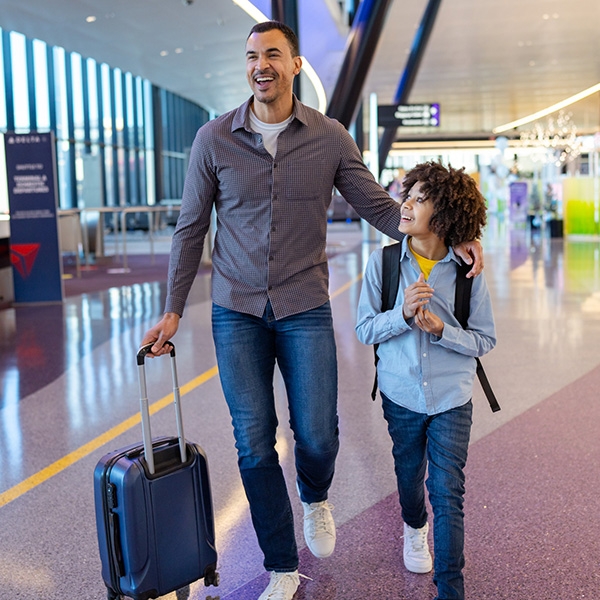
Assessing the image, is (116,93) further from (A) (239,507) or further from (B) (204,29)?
(A) (239,507)

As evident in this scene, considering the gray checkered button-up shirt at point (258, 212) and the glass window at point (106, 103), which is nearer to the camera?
the gray checkered button-up shirt at point (258, 212)

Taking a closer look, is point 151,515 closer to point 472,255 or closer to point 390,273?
point 390,273

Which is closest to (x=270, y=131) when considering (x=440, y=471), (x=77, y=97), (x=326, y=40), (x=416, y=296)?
(x=416, y=296)

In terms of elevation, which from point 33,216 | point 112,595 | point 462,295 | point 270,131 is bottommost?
point 112,595

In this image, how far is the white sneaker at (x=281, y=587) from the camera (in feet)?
8.63

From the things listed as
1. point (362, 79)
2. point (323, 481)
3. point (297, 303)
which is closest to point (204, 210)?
point (297, 303)

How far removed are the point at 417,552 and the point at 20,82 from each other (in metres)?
22.1

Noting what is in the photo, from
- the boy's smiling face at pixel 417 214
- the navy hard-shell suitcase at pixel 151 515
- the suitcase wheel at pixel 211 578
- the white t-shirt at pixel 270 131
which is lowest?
the suitcase wheel at pixel 211 578

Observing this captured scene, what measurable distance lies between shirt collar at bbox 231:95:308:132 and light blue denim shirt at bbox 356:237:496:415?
49 centimetres

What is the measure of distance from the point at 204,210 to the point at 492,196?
157ft

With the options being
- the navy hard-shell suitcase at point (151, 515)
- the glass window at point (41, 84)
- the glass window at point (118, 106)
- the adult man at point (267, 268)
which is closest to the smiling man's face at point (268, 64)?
the adult man at point (267, 268)

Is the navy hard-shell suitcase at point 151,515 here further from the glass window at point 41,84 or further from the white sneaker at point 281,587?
the glass window at point 41,84

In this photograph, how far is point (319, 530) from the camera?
295 cm

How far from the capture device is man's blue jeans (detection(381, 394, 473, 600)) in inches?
96.6
